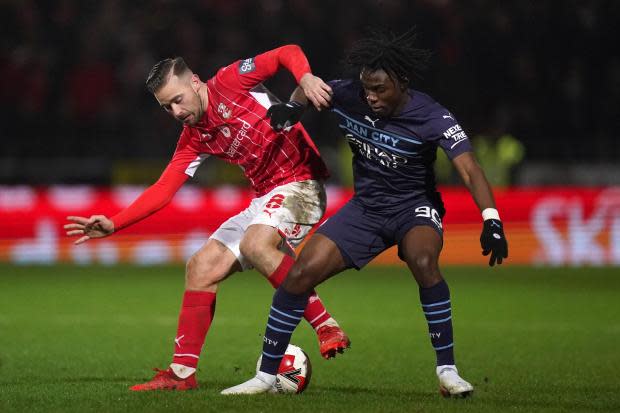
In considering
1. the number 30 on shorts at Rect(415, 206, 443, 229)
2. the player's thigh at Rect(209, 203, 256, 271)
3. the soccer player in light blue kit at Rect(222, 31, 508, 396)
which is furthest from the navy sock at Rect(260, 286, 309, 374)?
the number 30 on shorts at Rect(415, 206, 443, 229)

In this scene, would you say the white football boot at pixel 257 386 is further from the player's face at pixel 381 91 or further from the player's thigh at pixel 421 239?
the player's face at pixel 381 91

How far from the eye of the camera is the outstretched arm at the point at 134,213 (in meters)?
6.23

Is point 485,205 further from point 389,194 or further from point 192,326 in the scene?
point 192,326

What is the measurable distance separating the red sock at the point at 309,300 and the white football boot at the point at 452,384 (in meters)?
0.74

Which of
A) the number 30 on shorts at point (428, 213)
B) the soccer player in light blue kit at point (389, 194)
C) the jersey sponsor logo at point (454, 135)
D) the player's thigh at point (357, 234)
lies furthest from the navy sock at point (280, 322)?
the jersey sponsor logo at point (454, 135)

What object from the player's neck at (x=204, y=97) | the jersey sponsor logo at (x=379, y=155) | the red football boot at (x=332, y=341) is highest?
the player's neck at (x=204, y=97)

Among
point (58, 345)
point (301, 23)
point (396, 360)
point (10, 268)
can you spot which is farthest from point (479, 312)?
point (301, 23)

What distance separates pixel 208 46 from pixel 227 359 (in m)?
11.5

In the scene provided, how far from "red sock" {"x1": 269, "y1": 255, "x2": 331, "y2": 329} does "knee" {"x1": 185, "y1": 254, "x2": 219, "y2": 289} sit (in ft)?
1.17

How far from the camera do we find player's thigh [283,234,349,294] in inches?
223

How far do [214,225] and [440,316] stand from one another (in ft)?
30.3

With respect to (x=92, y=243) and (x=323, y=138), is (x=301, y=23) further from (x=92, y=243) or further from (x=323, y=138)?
(x=92, y=243)

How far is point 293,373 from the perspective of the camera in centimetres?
599

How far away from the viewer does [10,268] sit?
45.9 ft
